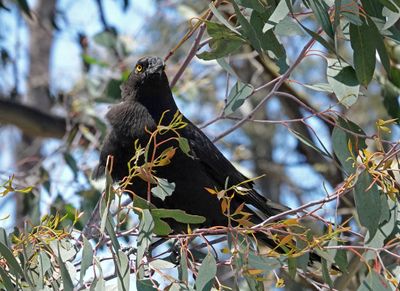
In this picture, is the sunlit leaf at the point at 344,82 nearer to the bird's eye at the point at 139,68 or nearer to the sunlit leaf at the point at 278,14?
the sunlit leaf at the point at 278,14

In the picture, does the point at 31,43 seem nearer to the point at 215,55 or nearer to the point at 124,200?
the point at 124,200

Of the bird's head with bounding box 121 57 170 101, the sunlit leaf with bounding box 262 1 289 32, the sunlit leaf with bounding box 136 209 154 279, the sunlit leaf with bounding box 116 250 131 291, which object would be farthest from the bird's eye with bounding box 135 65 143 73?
the sunlit leaf with bounding box 116 250 131 291

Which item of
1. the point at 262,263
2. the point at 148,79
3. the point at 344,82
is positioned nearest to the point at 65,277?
the point at 262,263

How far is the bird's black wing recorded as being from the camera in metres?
3.62

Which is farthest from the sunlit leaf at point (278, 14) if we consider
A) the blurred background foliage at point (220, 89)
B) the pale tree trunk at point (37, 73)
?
the pale tree trunk at point (37, 73)

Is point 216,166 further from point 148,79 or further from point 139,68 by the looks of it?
point 139,68

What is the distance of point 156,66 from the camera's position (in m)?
3.84

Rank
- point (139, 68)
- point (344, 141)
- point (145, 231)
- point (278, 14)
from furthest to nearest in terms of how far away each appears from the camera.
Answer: point (139, 68)
point (344, 141)
point (278, 14)
point (145, 231)

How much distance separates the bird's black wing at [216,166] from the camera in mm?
3621

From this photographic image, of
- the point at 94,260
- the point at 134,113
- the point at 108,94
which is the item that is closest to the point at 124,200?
the point at 134,113

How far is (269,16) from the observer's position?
8.97 feet

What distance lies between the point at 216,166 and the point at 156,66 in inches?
21.6

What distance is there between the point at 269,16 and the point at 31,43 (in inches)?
266

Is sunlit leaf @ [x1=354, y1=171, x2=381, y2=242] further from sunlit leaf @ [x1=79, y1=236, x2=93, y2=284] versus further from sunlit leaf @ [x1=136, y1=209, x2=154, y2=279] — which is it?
sunlit leaf @ [x1=79, y1=236, x2=93, y2=284]
